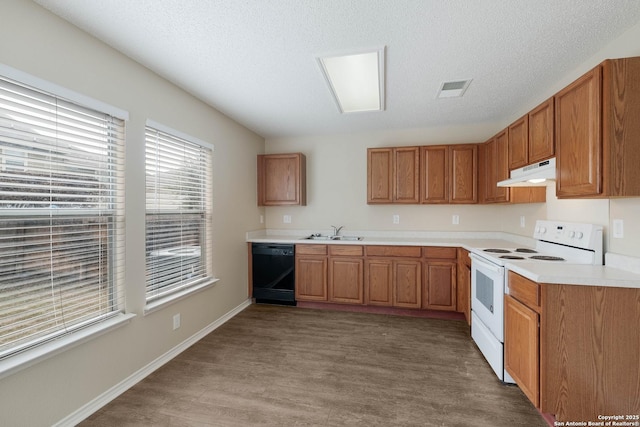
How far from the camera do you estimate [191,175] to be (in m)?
2.84

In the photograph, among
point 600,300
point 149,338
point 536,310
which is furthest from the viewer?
point 149,338

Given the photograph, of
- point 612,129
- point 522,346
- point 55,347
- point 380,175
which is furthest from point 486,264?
point 55,347

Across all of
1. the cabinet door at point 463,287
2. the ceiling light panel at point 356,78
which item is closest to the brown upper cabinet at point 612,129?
the ceiling light panel at point 356,78

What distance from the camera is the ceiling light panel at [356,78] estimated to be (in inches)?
87.3

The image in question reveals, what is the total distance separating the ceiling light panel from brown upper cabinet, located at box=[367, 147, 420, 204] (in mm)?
728

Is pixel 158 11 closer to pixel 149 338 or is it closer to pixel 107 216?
pixel 107 216

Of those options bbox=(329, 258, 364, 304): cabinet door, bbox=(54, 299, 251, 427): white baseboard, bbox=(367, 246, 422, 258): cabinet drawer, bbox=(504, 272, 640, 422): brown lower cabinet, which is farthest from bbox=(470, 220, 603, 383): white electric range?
bbox=(54, 299, 251, 427): white baseboard

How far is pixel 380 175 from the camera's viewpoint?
384 cm

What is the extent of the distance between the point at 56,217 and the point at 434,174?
12.3 ft

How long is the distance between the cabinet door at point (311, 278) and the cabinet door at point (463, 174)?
1948mm

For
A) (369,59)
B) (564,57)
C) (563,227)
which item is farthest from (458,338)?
(369,59)

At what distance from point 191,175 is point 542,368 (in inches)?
126

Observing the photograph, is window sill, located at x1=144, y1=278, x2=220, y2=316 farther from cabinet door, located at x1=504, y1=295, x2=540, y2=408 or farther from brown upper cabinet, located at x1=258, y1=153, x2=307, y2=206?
cabinet door, located at x1=504, y1=295, x2=540, y2=408

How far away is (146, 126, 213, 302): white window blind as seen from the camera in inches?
92.6
